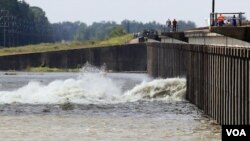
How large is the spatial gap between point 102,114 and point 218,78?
8.34 metres

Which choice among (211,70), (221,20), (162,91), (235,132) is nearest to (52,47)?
(162,91)

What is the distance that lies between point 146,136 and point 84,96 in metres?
29.2

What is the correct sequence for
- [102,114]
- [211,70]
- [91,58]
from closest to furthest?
[211,70] → [102,114] → [91,58]

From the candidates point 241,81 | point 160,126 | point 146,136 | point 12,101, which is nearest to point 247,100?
point 241,81

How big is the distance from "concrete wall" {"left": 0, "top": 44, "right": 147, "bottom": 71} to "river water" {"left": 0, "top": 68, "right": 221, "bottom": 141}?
220ft

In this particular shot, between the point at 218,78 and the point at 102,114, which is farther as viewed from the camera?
the point at 102,114

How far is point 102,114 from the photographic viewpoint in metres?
51.0

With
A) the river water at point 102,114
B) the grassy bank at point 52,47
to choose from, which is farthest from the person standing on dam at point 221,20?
the grassy bank at point 52,47

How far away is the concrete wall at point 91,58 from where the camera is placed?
147000 millimetres

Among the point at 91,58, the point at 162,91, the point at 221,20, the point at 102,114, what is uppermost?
the point at 221,20

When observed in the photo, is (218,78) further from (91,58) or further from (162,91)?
(91,58)

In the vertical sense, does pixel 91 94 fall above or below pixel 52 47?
above

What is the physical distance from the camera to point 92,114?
51.0 metres

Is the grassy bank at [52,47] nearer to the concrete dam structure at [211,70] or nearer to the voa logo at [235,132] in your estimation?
the concrete dam structure at [211,70]
